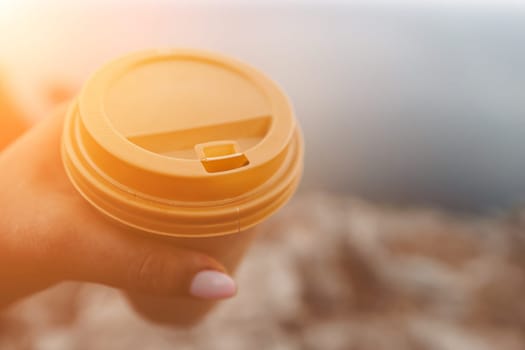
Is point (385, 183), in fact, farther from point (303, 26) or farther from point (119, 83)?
point (119, 83)

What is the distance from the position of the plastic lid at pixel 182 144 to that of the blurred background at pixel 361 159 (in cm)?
35

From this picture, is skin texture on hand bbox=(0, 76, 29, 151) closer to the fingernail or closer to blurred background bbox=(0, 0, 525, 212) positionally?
blurred background bbox=(0, 0, 525, 212)

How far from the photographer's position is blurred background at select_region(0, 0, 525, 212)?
876 mm

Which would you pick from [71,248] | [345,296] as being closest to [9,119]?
[71,248]

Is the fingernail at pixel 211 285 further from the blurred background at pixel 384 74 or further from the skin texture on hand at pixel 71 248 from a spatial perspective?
the blurred background at pixel 384 74

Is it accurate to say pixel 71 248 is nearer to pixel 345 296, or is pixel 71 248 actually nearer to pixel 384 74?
pixel 345 296

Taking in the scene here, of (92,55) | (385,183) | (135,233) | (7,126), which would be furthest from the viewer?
(385,183)

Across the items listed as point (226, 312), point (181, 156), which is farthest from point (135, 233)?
point (226, 312)

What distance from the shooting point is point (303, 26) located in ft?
2.99


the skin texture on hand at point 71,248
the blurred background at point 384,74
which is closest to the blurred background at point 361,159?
the blurred background at point 384,74

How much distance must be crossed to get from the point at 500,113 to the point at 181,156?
0.70 metres

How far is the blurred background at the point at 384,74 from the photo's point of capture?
0.88 m

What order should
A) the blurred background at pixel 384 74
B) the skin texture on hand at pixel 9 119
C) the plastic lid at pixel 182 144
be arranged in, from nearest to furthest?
the plastic lid at pixel 182 144 → the skin texture on hand at pixel 9 119 → the blurred background at pixel 384 74

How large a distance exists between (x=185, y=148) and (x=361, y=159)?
0.55m
